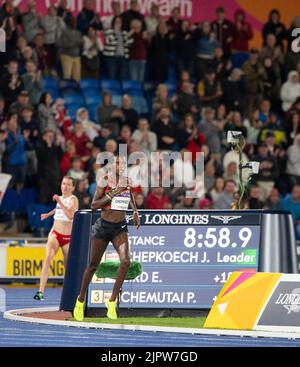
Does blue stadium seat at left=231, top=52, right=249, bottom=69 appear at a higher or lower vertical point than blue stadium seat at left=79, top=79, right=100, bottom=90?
higher

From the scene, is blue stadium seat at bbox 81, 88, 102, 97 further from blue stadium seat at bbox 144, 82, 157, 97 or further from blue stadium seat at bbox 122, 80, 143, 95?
blue stadium seat at bbox 144, 82, 157, 97

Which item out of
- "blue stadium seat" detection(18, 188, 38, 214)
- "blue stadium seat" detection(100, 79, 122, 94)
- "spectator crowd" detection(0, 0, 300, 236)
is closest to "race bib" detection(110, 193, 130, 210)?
"spectator crowd" detection(0, 0, 300, 236)

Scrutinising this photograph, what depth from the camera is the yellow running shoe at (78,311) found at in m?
17.8

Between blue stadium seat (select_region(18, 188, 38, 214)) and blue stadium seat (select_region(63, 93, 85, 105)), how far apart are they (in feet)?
12.0

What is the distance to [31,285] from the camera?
2780 centimetres

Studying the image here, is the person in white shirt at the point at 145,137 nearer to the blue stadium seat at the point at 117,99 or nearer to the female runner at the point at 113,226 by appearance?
the blue stadium seat at the point at 117,99

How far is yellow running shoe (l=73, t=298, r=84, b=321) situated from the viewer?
58.3 ft

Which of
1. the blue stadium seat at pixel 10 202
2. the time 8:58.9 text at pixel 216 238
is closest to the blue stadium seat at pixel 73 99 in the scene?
the blue stadium seat at pixel 10 202

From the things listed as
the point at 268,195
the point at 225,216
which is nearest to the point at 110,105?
the point at 268,195

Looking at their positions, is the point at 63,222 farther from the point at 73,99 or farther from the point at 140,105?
the point at 140,105

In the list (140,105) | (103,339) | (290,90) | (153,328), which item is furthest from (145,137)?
(103,339)

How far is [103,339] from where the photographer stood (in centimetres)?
1512

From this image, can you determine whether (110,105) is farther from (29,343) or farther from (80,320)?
(29,343)

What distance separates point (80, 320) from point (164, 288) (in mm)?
1393
